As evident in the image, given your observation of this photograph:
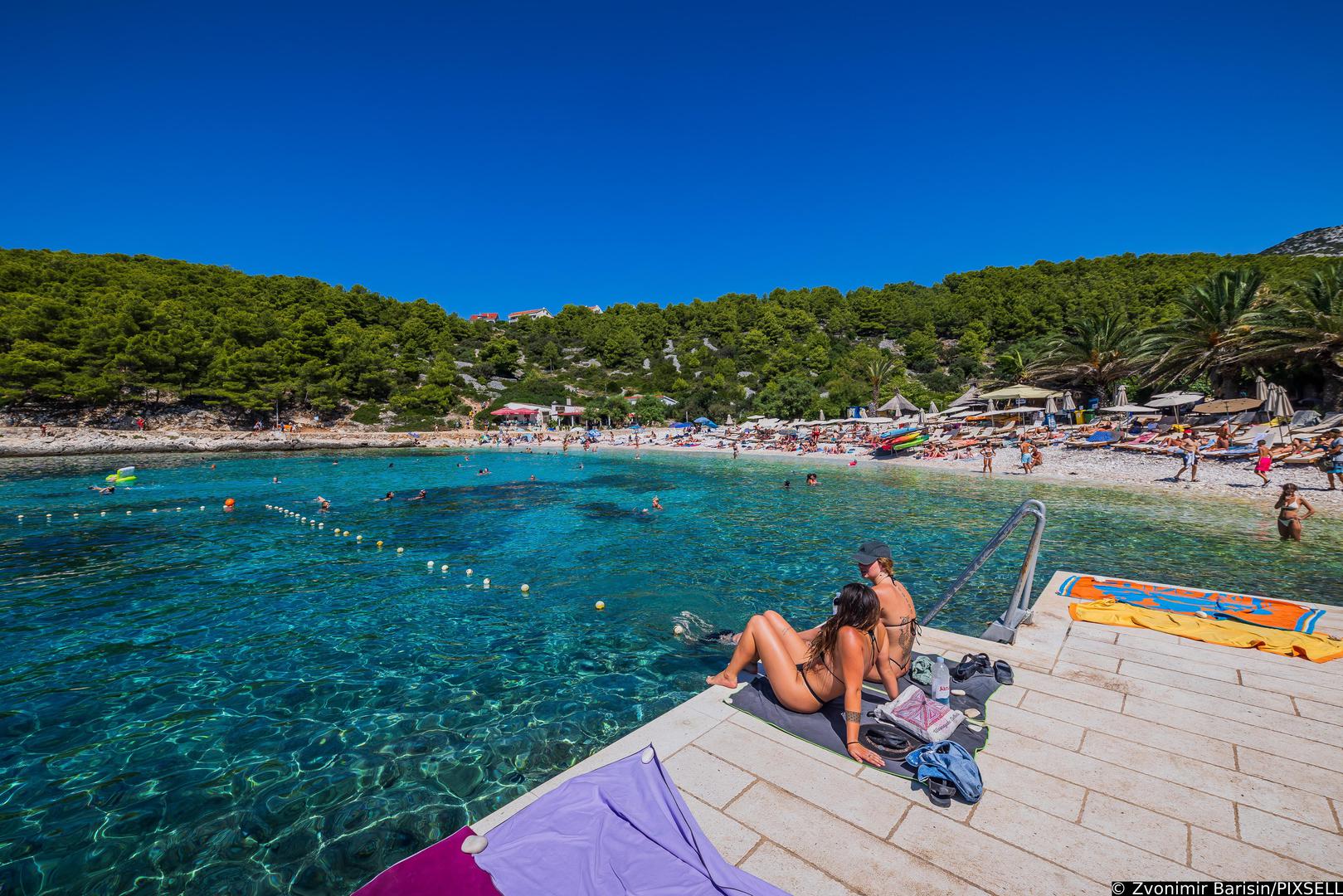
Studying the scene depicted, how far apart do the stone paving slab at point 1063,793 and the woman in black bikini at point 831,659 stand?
269 millimetres

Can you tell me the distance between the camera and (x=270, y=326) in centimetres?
5297

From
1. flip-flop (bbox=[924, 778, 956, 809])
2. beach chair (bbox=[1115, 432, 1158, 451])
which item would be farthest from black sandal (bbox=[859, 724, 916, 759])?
beach chair (bbox=[1115, 432, 1158, 451])

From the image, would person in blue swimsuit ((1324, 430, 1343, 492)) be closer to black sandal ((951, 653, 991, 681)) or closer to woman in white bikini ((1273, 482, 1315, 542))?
woman in white bikini ((1273, 482, 1315, 542))

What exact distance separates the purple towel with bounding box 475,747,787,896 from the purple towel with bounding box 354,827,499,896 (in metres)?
0.06

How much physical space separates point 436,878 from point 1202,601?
8.65 m

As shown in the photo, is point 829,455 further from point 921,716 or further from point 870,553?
point 921,716

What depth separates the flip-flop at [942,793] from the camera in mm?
3061

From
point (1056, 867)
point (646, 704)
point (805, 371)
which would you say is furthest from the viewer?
point (805, 371)

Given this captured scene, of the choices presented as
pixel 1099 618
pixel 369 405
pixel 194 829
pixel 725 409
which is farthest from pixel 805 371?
pixel 194 829

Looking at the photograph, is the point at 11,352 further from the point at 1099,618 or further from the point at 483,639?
the point at 1099,618

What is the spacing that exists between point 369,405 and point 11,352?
23.3m

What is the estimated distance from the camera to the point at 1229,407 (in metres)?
25.7

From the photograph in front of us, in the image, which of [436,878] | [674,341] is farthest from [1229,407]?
[674,341]

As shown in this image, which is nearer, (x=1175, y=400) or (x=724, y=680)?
(x=724, y=680)
